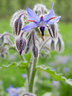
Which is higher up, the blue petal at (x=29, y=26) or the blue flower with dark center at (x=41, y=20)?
the blue flower with dark center at (x=41, y=20)

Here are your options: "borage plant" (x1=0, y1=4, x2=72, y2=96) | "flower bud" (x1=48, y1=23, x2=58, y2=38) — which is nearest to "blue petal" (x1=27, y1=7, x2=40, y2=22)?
"borage plant" (x1=0, y1=4, x2=72, y2=96)

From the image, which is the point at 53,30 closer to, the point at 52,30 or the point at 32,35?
the point at 52,30

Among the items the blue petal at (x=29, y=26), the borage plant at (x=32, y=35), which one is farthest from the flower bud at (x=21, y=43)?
the blue petal at (x=29, y=26)

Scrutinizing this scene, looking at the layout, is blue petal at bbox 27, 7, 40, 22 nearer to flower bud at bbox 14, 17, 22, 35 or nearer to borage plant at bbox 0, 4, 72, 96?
borage plant at bbox 0, 4, 72, 96

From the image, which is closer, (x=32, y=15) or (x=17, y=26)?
(x=32, y=15)

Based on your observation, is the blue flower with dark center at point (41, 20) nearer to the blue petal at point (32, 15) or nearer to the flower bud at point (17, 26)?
the blue petal at point (32, 15)

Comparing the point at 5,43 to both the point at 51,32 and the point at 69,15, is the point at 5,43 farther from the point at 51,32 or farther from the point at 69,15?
the point at 69,15

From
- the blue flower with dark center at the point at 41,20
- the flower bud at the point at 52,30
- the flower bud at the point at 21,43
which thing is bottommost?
the flower bud at the point at 21,43

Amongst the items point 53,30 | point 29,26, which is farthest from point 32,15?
point 53,30

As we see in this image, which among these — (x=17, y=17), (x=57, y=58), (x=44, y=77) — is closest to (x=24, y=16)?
(x=17, y=17)

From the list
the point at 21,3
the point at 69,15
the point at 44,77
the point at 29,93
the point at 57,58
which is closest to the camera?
the point at 29,93

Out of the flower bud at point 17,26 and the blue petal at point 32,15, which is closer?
the blue petal at point 32,15
